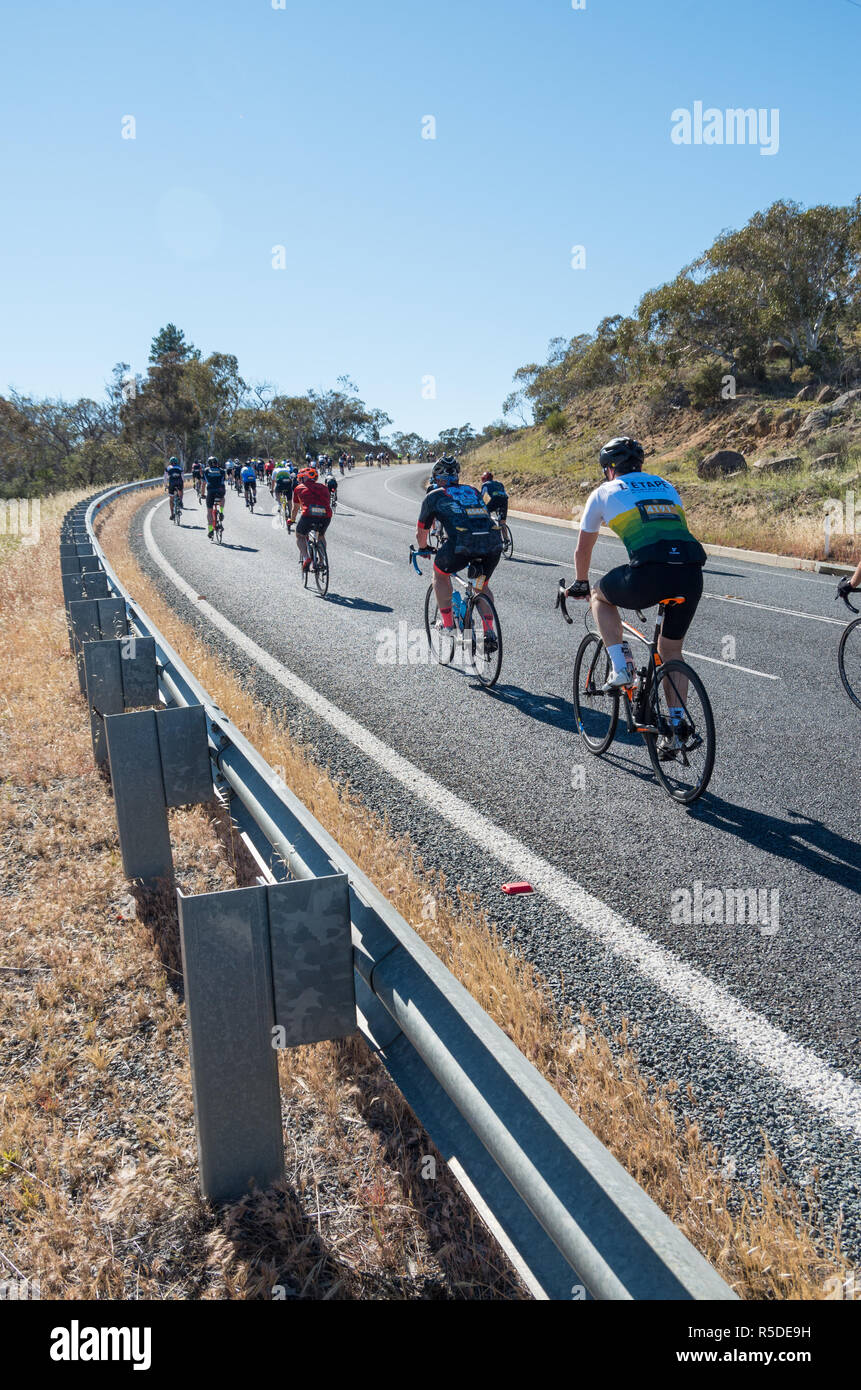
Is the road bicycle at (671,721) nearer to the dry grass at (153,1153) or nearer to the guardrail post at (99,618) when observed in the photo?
the dry grass at (153,1153)

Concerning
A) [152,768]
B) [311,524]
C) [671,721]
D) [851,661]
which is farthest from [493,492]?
[152,768]

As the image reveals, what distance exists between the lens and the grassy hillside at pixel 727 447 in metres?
19.5

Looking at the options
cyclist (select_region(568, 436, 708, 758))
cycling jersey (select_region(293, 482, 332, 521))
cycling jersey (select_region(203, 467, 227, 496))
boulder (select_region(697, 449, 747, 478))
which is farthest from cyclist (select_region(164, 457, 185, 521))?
cyclist (select_region(568, 436, 708, 758))

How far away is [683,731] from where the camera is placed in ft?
16.9

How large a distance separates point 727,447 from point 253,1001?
117ft

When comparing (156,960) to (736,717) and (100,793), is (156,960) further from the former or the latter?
(736,717)

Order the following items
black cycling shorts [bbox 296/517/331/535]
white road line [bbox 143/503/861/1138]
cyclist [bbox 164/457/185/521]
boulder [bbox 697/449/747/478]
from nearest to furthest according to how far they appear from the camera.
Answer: white road line [bbox 143/503/861/1138]
black cycling shorts [bbox 296/517/331/535]
cyclist [bbox 164/457/185/521]
boulder [bbox 697/449/747/478]

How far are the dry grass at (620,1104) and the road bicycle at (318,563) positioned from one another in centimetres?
A: 861

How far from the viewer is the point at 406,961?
2109mm

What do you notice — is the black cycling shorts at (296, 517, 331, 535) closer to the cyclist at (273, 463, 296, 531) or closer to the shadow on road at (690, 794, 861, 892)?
the shadow on road at (690, 794, 861, 892)

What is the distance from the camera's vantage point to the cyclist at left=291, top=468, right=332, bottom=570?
13.3 metres

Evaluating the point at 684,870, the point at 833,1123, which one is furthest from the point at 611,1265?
the point at 684,870

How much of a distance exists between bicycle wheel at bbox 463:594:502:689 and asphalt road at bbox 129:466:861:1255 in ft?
0.73

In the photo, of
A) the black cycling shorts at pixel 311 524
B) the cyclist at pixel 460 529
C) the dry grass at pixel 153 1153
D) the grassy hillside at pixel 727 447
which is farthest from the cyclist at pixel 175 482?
the dry grass at pixel 153 1153
